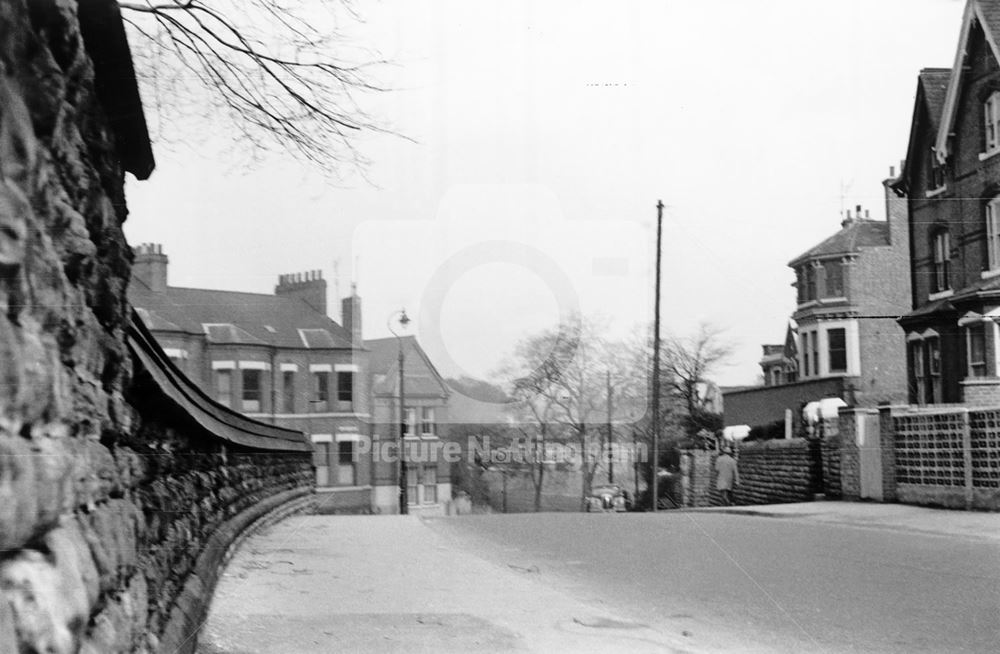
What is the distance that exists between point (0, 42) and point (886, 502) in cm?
1714

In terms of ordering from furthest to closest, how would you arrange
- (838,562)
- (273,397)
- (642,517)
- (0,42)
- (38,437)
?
1. (642,517)
2. (838,562)
3. (273,397)
4. (38,437)
5. (0,42)

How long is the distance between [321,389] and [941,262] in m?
15.8

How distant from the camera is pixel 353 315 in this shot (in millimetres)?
6367

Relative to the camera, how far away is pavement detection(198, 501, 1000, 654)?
4.59 m

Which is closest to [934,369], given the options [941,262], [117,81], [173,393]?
[941,262]

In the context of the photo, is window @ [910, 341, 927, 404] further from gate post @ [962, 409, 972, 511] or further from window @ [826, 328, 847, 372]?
gate post @ [962, 409, 972, 511]

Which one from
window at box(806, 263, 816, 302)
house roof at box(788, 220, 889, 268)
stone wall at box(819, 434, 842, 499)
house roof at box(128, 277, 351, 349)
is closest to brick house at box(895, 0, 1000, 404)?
house roof at box(788, 220, 889, 268)

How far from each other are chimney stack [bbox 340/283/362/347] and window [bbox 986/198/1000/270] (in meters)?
14.9

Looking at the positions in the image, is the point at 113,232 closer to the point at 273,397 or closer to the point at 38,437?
the point at 38,437

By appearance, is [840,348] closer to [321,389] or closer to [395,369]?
[395,369]

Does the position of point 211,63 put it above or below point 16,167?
above

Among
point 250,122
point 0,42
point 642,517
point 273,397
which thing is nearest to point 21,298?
point 0,42

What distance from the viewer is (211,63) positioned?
12.6 feet

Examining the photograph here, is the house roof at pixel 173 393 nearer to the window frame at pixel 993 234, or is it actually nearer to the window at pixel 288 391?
the window at pixel 288 391
